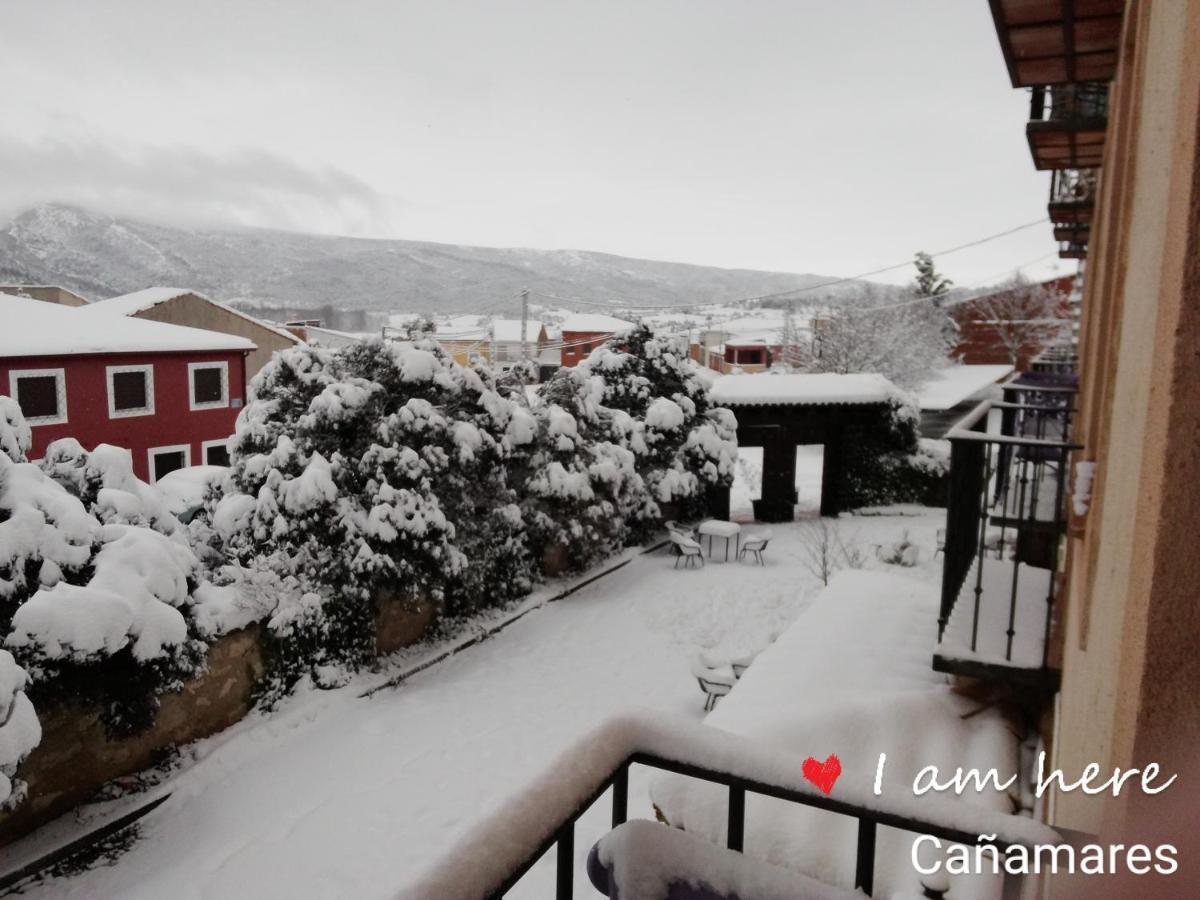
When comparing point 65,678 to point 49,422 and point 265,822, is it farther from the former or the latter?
point 49,422

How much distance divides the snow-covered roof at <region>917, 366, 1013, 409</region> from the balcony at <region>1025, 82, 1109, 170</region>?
18.8 meters

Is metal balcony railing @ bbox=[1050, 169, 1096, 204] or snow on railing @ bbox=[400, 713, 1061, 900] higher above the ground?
metal balcony railing @ bbox=[1050, 169, 1096, 204]

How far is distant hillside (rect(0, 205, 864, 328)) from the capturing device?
2988 centimetres

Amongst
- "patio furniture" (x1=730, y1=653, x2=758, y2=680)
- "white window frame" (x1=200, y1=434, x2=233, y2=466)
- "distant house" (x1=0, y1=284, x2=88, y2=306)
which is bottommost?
"patio furniture" (x1=730, y1=653, x2=758, y2=680)

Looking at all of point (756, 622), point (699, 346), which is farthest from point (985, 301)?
point (756, 622)

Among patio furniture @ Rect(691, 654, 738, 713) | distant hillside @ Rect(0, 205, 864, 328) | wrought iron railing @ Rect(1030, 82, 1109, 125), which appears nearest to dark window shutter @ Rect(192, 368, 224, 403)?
distant hillside @ Rect(0, 205, 864, 328)

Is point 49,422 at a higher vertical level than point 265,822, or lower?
higher

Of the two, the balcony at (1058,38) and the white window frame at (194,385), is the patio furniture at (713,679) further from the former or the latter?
the white window frame at (194,385)

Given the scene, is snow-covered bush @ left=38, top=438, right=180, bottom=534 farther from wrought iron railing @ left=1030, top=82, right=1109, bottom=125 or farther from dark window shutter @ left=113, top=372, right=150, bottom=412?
dark window shutter @ left=113, top=372, right=150, bottom=412

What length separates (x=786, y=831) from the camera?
116 inches

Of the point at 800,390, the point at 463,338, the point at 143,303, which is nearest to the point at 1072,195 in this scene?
the point at 800,390

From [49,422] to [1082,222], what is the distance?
18866 millimetres

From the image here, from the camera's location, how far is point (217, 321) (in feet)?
81.4

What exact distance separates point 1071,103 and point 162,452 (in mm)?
19809
